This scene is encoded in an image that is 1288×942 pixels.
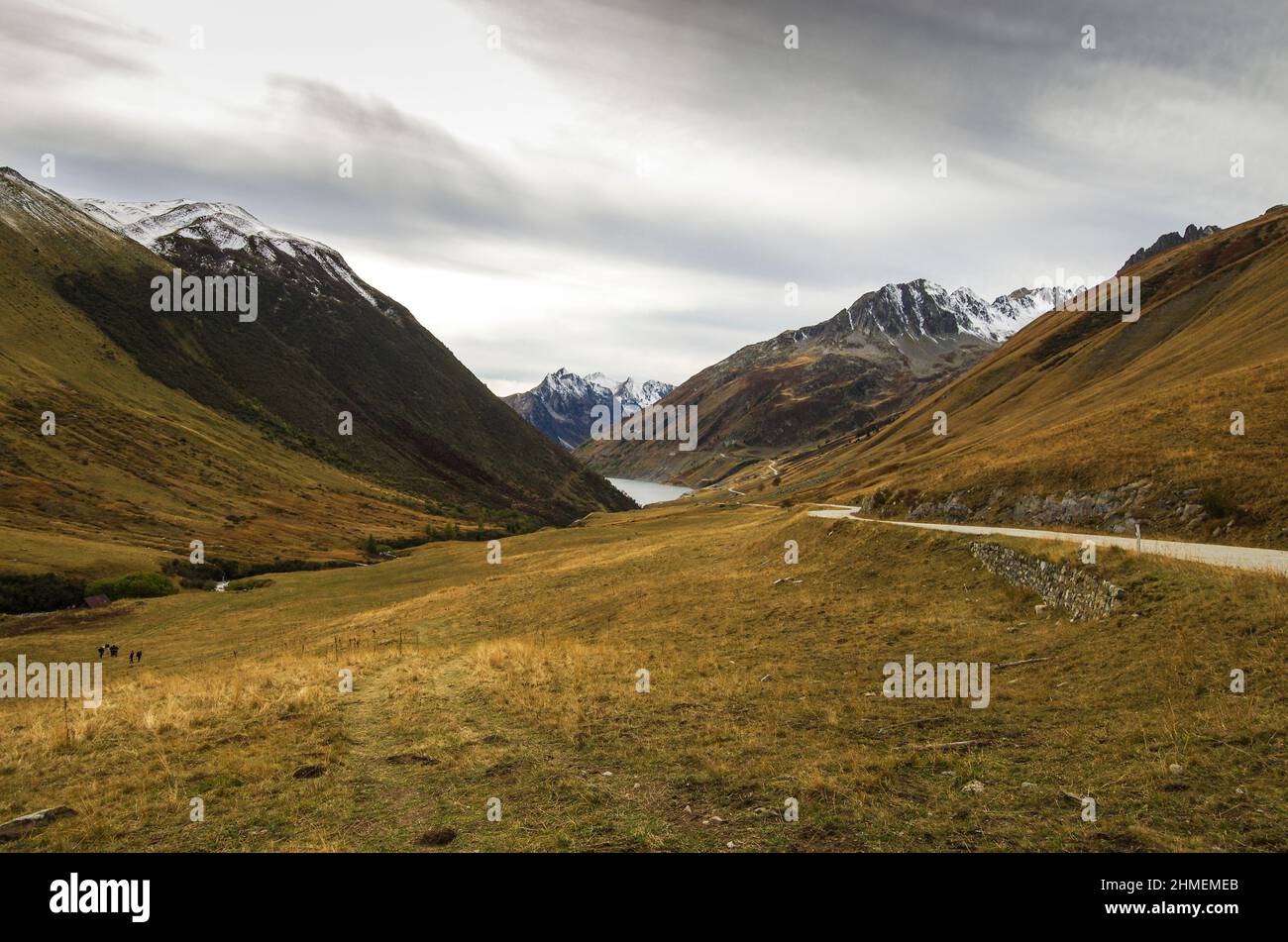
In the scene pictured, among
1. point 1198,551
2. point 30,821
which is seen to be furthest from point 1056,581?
point 30,821

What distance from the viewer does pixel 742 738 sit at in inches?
535

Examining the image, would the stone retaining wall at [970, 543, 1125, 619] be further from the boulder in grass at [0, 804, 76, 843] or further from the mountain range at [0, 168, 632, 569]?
the mountain range at [0, 168, 632, 569]

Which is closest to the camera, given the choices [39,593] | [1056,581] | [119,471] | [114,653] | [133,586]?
[1056,581]

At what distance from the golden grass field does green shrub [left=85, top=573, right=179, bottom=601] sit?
4278 cm

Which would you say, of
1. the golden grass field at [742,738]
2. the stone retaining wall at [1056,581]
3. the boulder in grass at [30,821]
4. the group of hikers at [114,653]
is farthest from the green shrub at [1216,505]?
the group of hikers at [114,653]

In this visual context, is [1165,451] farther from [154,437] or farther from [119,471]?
[154,437]

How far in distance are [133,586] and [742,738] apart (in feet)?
229

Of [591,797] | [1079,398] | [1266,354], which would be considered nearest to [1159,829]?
[591,797]

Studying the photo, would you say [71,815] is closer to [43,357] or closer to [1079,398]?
[1079,398]

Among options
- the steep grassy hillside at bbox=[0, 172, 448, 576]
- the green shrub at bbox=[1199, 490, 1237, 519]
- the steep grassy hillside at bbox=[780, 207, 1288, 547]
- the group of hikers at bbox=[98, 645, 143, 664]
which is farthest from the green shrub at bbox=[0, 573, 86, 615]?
the green shrub at bbox=[1199, 490, 1237, 519]

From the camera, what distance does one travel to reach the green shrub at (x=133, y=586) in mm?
59625

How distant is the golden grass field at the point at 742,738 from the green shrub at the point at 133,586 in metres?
42.8
